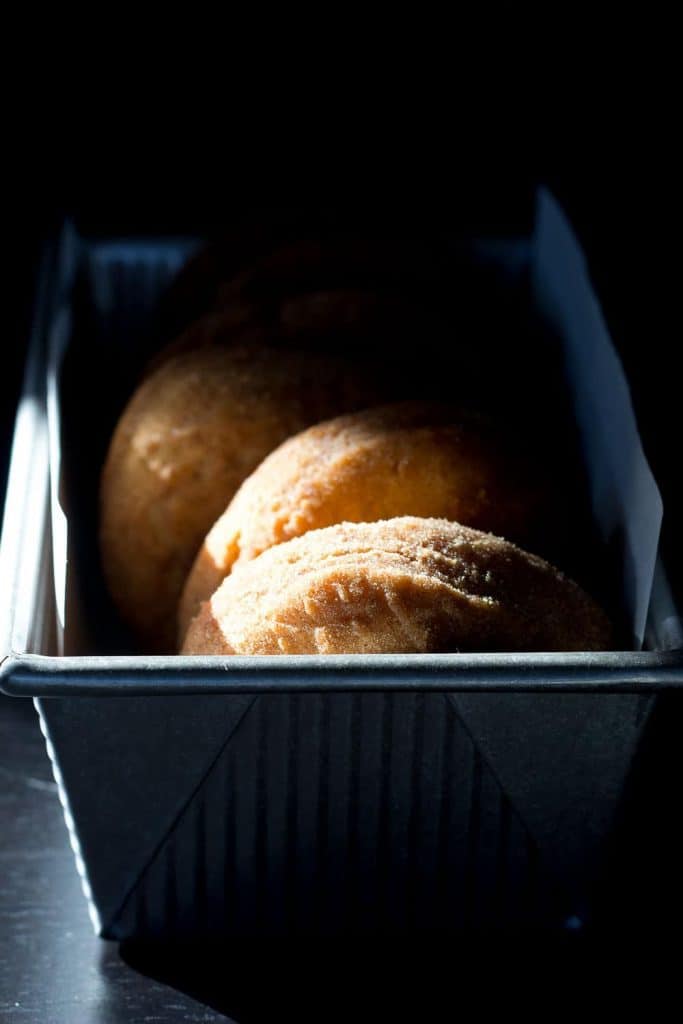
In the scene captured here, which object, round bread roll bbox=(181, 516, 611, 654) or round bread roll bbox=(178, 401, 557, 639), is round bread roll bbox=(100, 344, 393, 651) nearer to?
round bread roll bbox=(178, 401, 557, 639)

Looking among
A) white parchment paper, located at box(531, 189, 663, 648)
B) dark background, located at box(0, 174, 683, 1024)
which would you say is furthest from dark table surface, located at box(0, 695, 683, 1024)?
white parchment paper, located at box(531, 189, 663, 648)

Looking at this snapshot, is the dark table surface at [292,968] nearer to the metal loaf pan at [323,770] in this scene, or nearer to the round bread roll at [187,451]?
the metal loaf pan at [323,770]

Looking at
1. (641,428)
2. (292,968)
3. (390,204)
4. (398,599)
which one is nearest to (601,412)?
(641,428)

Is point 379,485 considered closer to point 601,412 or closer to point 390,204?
point 601,412

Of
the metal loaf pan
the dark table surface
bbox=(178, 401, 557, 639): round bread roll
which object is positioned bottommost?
the dark table surface

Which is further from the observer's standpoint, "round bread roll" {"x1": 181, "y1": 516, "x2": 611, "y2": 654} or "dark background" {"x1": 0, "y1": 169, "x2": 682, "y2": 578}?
"dark background" {"x1": 0, "y1": 169, "x2": 682, "y2": 578}
